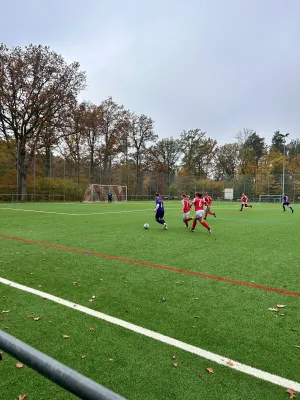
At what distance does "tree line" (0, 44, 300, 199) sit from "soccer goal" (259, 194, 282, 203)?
10.3m

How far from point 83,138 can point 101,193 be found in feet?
47.0

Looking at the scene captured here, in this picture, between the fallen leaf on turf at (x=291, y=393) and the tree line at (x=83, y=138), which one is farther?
the tree line at (x=83, y=138)

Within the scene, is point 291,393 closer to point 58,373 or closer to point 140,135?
point 58,373

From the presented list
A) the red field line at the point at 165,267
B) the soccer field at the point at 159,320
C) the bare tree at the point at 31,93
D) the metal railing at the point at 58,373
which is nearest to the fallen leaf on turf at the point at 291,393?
the soccer field at the point at 159,320

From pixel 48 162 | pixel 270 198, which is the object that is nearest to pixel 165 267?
pixel 48 162

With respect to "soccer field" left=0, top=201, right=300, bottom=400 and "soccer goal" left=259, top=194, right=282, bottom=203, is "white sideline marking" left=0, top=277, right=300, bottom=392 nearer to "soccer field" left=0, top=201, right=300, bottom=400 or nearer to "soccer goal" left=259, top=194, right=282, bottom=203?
"soccer field" left=0, top=201, right=300, bottom=400

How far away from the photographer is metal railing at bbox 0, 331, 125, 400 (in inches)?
42.6

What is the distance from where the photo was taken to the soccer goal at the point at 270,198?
2132 inches

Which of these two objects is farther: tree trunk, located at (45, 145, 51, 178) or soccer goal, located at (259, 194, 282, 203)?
soccer goal, located at (259, 194, 282, 203)

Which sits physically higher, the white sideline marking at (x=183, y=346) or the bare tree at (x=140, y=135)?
the bare tree at (x=140, y=135)

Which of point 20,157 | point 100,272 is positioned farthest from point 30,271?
point 20,157

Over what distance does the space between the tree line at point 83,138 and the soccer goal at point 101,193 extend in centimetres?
299

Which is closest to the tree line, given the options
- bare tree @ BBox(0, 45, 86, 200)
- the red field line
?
bare tree @ BBox(0, 45, 86, 200)

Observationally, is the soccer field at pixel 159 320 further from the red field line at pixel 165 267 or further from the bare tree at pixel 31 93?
the bare tree at pixel 31 93
